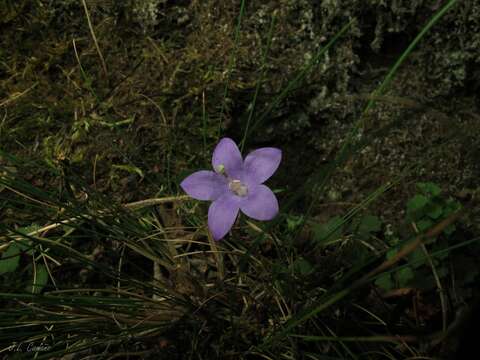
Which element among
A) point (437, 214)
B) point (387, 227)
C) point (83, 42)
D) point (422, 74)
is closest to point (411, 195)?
point (387, 227)

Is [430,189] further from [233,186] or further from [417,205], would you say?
[233,186]

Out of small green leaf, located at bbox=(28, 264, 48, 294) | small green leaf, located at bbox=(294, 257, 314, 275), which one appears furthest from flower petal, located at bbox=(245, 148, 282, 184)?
small green leaf, located at bbox=(28, 264, 48, 294)

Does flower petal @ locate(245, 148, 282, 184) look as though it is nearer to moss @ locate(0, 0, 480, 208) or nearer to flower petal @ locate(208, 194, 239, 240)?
flower petal @ locate(208, 194, 239, 240)

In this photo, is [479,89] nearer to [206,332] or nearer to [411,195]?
[411,195]

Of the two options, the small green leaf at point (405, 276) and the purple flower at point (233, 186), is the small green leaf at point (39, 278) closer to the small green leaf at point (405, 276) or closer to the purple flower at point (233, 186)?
the purple flower at point (233, 186)

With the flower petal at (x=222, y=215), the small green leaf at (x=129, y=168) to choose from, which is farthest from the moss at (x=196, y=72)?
the flower petal at (x=222, y=215)

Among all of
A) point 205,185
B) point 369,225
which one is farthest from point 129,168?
point 369,225

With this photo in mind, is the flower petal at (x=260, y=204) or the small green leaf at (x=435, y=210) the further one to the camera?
the small green leaf at (x=435, y=210)
